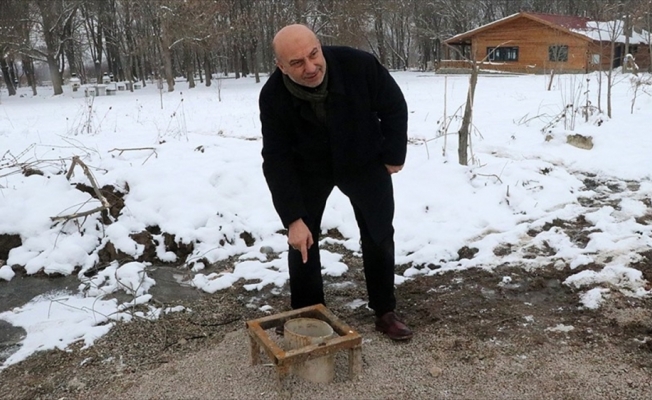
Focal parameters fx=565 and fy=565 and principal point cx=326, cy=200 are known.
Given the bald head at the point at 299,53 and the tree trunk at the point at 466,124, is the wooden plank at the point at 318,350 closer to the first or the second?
the bald head at the point at 299,53

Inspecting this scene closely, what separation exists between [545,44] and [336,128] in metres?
29.4

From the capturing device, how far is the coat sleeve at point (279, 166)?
8.56 ft

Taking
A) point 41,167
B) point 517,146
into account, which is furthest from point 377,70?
point 517,146

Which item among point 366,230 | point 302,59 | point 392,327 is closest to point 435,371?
point 392,327

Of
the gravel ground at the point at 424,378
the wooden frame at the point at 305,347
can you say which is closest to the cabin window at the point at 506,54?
the gravel ground at the point at 424,378

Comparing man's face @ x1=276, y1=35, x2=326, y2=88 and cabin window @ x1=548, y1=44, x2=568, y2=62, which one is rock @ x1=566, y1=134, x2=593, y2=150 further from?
cabin window @ x1=548, y1=44, x2=568, y2=62

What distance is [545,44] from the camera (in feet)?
94.2

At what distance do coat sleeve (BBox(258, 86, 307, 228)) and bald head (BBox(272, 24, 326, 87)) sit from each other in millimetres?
243

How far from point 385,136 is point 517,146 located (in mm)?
5015

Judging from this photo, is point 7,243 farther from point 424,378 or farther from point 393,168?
point 424,378

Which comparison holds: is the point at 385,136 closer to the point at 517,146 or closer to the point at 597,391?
the point at 597,391

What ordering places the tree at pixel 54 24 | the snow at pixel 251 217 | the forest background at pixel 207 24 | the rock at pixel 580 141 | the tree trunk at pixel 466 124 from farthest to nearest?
the tree at pixel 54 24 → the forest background at pixel 207 24 → the rock at pixel 580 141 → the tree trunk at pixel 466 124 → the snow at pixel 251 217

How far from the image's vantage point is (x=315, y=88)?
2516 mm

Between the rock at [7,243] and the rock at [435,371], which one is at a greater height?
the rock at [7,243]
